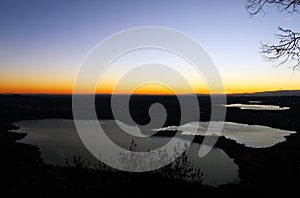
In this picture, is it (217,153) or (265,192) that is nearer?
(265,192)

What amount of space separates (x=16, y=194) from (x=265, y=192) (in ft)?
34.0

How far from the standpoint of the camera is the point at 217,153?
30547 mm

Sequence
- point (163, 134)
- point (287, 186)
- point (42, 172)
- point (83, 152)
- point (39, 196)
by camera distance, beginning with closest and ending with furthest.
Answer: point (39, 196), point (287, 186), point (42, 172), point (83, 152), point (163, 134)

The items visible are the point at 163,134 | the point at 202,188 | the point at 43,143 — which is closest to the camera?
the point at 202,188

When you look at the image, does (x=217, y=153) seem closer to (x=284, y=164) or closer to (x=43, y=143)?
(x=284, y=164)

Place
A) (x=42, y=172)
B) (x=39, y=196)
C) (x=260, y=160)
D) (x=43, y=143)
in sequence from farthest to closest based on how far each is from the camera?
1. (x=43, y=143)
2. (x=260, y=160)
3. (x=42, y=172)
4. (x=39, y=196)

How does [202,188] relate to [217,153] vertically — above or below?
above

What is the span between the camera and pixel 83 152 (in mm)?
28953

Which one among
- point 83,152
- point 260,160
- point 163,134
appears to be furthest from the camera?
point 163,134

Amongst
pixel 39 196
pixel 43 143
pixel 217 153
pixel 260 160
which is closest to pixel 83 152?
pixel 43 143

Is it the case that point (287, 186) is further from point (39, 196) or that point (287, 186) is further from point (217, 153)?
point (217, 153)

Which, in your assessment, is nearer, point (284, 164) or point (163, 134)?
point (284, 164)

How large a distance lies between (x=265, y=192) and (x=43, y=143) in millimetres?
29170

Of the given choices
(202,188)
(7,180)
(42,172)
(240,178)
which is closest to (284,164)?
(240,178)
